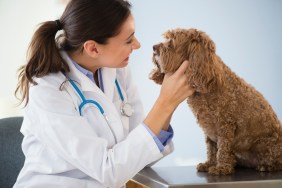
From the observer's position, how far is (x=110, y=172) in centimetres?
139

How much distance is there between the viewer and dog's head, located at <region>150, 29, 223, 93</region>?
1433 mm

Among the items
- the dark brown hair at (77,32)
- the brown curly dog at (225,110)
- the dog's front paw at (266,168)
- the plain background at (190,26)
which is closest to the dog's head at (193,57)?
the brown curly dog at (225,110)

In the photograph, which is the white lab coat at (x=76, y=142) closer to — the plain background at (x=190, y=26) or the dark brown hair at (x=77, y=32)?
the dark brown hair at (x=77, y=32)

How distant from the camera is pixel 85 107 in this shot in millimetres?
1564

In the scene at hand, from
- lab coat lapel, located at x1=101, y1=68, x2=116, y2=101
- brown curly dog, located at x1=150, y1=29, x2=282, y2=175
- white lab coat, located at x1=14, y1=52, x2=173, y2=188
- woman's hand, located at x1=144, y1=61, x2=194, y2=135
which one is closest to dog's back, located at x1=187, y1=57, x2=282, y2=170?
brown curly dog, located at x1=150, y1=29, x2=282, y2=175

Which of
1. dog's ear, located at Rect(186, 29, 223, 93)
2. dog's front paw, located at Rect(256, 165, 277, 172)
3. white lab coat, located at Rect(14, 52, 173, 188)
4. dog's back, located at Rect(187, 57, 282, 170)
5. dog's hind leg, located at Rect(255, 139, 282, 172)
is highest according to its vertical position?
dog's ear, located at Rect(186, 29, 223, 93)

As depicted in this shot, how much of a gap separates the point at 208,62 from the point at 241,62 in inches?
61.8

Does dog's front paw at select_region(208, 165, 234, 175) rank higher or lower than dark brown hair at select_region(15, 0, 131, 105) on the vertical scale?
lower

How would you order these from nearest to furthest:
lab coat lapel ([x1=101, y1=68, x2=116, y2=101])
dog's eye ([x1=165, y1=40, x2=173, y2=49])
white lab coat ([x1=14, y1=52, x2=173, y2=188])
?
white lab coat ([x1=14, y1=52, x2=173, y2=188]), dog's eye ([x1=165, y1=40, x2=173, y2=49]), lab coat lapel ([x1=101, y1=68, x2=116, y2=101])

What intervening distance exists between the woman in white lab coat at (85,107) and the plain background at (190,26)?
1.34 m

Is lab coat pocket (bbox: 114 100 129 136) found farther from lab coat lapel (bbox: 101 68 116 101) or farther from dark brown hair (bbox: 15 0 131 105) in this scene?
dark brown hair (bbox: 15 0 131 105)

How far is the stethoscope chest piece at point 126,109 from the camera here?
171cm

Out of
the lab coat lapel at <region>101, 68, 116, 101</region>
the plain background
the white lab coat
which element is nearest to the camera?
the white lab coat

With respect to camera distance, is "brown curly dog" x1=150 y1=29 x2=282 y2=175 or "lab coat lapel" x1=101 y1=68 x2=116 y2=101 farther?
"lab coat lapel" x1=101 y1=68 x2=116 y2=101
